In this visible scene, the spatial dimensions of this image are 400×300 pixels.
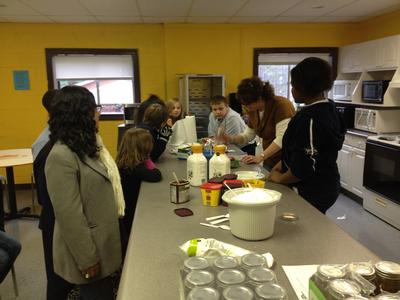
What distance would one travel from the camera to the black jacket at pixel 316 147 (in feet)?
5.64

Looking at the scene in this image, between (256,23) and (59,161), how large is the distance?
464 centimetres

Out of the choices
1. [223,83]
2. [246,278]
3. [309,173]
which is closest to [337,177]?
[309,173]

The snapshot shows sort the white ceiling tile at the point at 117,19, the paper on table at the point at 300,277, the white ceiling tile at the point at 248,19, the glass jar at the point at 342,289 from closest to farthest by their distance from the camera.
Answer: the glass jar at the point at 342,289, the paper on table at the point at 300,277, the white ceiling tile at the point at 117,19, the white ceiling tile at the point at 248,19

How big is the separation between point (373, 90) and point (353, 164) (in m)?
0.97

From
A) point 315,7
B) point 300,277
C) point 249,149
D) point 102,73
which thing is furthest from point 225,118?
point 300,277

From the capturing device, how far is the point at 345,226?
3816mm

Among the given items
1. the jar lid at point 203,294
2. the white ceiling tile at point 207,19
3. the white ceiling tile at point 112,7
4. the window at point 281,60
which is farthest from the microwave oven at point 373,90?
the jar lid at point 203,294

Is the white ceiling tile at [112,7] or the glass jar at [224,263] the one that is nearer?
the glass jar at [224,263]

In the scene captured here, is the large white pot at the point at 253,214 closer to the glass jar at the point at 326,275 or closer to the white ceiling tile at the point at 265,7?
the glass jar at the point at 326,275

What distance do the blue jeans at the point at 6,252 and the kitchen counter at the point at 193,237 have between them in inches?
27.8

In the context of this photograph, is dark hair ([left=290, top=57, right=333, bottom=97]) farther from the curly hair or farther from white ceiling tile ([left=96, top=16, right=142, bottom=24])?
white ceiling tile ([left=96, top=16, right=142, bottom=24])

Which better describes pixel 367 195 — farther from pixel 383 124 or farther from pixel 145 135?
pixel 145 135

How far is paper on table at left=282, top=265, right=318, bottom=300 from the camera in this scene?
978 mm

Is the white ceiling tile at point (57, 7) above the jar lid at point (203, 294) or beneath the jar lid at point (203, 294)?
above
